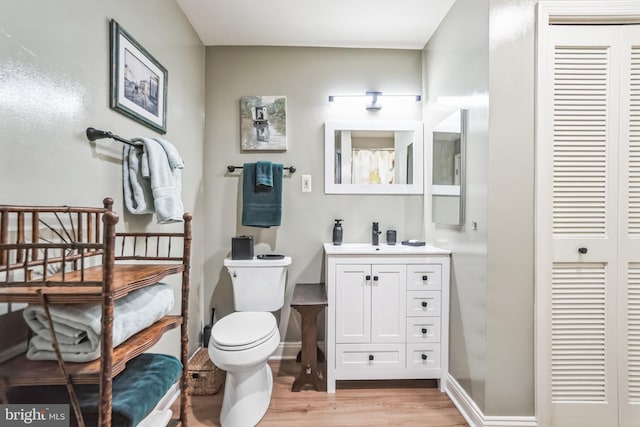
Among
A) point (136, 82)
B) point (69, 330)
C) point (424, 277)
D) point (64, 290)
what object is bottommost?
point (424, 277)

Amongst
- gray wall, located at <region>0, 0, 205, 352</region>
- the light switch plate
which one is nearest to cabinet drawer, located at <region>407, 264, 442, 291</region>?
the light switch plate

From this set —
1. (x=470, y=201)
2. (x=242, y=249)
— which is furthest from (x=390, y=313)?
(x=242, y=249)

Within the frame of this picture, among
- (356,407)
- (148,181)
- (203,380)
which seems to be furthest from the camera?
(203,380)

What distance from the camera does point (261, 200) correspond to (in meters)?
2.17

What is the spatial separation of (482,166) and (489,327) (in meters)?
0.82

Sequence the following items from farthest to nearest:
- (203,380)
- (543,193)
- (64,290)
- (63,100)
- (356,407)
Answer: (203,380)
(356,407)
(543,193)
(63,100)
(64,290)

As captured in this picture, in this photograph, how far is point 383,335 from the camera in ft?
6.19

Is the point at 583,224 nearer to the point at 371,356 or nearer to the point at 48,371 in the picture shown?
the point at 371,356

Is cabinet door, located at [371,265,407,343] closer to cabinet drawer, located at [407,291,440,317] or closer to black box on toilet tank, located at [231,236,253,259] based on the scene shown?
cabinet drawer, located at [407,291,440,317]

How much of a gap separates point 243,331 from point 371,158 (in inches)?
60.5

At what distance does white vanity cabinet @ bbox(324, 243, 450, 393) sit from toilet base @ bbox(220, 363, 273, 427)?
19.1 inches

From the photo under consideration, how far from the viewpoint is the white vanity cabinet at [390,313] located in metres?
1.88

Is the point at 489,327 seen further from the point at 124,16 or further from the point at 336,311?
the point at 124,16

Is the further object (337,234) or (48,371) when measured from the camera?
(337,234)
